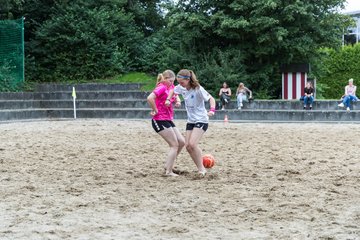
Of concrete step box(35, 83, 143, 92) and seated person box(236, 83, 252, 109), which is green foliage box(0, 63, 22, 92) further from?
seated person box(236, 83, 252, 109)

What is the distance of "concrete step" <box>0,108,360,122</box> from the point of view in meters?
22.6

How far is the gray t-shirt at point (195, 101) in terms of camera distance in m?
9.64

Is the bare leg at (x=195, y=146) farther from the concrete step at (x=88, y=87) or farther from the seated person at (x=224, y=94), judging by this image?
the concrete step at (x=88, y=87)

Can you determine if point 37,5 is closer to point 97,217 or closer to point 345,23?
point 345,23

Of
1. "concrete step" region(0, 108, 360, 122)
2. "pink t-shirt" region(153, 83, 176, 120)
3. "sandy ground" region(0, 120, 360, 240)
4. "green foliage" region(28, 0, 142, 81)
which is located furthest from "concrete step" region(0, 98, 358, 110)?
"pink t-shirt" region(153, 83, 176, 120)

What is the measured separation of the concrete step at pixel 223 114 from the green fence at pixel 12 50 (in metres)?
3.02

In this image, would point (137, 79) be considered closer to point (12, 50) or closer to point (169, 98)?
point (12, 50)

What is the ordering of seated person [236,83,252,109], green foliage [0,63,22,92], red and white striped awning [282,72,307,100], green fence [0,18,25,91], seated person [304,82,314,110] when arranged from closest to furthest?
seated person [304,82,314,110] < seated person [236,83,252,109] < green foliage [0,63,22,92] < green fence [0,18,25,91] < red and white striped awning [282,72,307,100]

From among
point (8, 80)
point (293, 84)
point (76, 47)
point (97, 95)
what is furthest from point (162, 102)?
point (76, 47)

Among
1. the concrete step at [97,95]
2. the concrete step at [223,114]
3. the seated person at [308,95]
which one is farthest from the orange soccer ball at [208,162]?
the concrete step at [97,95]

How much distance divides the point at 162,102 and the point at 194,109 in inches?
21.7

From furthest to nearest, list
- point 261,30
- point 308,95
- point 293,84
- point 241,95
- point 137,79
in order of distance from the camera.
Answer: point 137,79
point 293,84
point 261,30
point 241,95
point 308,95

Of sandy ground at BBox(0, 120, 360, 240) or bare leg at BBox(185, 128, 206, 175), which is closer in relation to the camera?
sandy ground at BBox(0, 120, 360, 240)

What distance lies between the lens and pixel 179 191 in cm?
826
